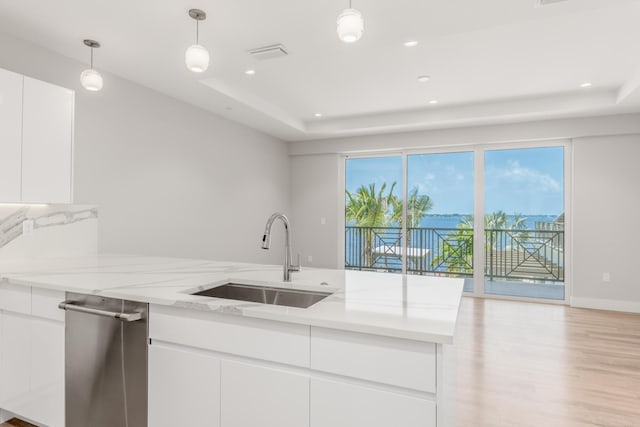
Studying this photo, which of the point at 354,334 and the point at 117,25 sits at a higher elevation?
the point at 117,25

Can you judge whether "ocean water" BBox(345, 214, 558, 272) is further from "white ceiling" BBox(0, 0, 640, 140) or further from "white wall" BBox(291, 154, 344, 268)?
"white ceiling" BBox(0, 0, 640, 140)

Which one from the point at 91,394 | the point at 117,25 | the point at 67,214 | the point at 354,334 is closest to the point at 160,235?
the point at 67,214

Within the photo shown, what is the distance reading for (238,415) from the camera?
4.52ft

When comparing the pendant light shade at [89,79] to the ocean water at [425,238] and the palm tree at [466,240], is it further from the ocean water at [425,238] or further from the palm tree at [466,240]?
the palm tree at [466,240]

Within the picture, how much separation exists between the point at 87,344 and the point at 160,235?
7.49ft

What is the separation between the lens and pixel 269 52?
2779 mm

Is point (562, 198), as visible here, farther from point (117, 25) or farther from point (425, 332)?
point (117, 25)

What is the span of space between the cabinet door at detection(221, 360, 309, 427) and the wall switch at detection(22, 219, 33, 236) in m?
2.14

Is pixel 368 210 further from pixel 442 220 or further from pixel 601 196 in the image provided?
pixel 601 196

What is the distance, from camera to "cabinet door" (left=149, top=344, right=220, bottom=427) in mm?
1423

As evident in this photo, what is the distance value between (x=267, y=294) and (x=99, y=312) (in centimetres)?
75

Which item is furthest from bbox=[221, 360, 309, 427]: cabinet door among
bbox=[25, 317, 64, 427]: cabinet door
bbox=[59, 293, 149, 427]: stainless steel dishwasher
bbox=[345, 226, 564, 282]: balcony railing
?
bbox=[345, 226, 564, 282]: balcony railing

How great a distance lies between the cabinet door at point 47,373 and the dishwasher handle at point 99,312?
15cm

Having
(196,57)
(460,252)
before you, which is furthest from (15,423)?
(460,252)
